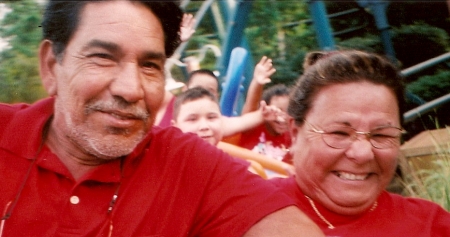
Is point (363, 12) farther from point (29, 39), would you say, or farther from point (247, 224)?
point (247, 224)

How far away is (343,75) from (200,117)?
1437mm

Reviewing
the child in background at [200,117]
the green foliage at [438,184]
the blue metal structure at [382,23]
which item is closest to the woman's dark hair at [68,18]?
the child in background at [200,117]

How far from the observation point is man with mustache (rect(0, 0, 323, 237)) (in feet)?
5.12

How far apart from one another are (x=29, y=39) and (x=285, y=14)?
3877 mm

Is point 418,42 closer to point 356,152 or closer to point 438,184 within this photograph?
point 438,184

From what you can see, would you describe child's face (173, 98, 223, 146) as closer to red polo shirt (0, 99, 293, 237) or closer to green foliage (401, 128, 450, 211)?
green foliage (401, 128, 450, 211)

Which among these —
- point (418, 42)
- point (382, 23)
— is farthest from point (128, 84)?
point (418, 42)

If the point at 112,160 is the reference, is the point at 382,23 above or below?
below

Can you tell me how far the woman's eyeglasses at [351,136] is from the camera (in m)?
2.04

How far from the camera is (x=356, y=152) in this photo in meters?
2.03

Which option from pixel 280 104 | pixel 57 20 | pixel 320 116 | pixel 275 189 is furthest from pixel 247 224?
pixel 280 104

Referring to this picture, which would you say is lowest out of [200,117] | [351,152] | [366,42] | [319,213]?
[366,42]

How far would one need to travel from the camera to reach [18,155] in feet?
5.24

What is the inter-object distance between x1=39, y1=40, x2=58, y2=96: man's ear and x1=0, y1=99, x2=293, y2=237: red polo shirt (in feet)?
0.26
